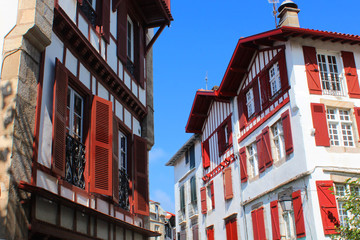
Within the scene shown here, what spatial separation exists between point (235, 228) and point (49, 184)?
13.6 m

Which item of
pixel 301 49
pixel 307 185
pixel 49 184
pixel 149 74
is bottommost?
pixel 49 184

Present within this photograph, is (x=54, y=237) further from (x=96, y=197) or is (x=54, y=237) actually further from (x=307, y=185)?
(x=307, y=185)

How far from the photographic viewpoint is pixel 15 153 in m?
6.14

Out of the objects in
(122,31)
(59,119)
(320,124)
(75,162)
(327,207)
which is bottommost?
(327,207)

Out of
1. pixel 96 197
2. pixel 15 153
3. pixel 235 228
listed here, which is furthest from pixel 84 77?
pixel 235 228

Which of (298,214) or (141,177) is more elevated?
(141,177)

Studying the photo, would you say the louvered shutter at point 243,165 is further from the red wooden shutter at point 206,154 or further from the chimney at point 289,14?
the chimney at point 289,14

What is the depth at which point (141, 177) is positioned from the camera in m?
11.4

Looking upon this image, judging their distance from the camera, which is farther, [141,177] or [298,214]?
→ [298,214]

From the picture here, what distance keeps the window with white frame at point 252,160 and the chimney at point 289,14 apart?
4.80 meters

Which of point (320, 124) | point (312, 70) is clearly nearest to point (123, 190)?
point (320, 124)

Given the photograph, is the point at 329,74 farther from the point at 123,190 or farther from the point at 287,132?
the point at 123,190

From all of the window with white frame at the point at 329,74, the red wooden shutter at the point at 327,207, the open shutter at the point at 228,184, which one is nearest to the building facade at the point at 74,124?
the red wooden shutter at the point at 327,207

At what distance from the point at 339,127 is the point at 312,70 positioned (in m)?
2.09
